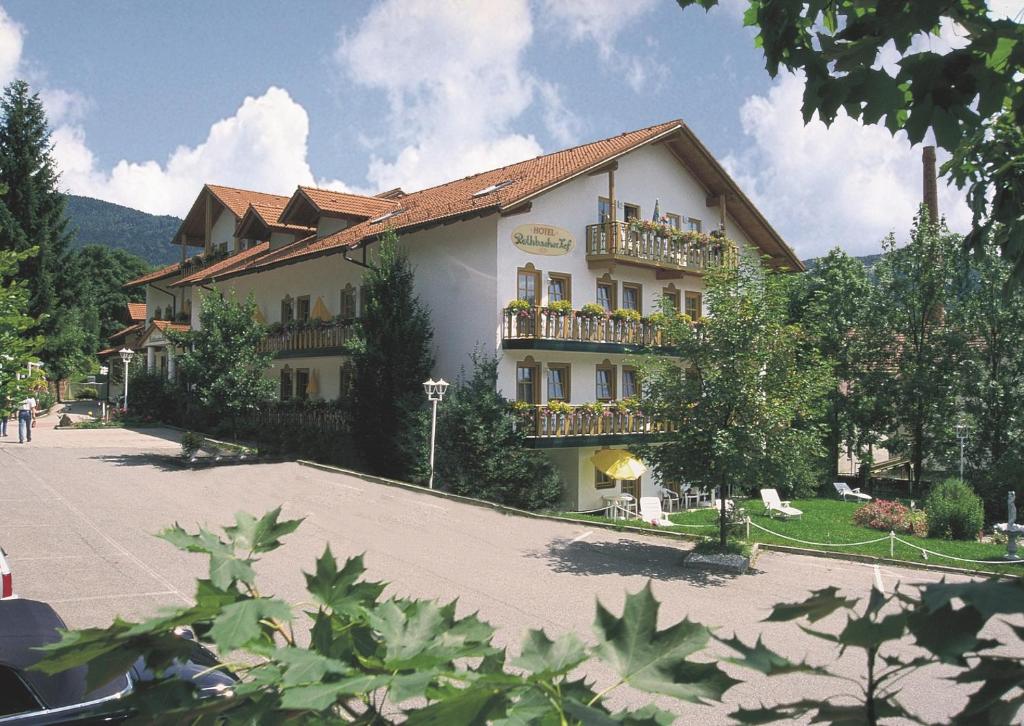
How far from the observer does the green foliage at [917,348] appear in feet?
105

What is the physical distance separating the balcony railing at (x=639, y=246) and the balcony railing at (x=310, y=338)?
851cm

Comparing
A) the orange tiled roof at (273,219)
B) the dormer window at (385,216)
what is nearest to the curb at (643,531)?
the dormer window at (385,216)

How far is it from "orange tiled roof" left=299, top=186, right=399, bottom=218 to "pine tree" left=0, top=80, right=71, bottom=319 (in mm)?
19830

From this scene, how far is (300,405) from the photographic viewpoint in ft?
93.1

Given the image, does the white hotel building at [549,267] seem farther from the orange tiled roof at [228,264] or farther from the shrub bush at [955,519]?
the shrub bush at [955,519]

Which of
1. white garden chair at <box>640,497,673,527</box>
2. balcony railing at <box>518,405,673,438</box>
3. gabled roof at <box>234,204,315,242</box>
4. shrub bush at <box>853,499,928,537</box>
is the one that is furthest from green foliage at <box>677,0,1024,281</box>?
gabled roof at <box>234,204,315,242</box>

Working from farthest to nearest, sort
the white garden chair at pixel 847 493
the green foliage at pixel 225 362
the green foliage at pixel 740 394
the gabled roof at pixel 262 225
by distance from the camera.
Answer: the gabled roof at pixel 262 225 → the white garden chair at pixel 847 493 → the green foliage at pixel 225 362 → the green foliage at pixel 740 394

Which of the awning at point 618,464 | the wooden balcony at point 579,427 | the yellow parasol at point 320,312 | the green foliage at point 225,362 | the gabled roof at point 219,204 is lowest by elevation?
the awning at point 618,464

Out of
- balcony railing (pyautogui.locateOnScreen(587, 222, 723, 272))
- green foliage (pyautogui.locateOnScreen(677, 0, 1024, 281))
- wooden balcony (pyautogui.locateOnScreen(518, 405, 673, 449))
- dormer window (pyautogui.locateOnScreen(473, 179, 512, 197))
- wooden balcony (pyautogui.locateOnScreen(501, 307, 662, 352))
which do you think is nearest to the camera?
green foliage (pyautogui.locateOnScreen(677, 0, 1024, 281))

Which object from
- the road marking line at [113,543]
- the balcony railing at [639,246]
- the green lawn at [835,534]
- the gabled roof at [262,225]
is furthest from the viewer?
the gabled roof at [262,225]

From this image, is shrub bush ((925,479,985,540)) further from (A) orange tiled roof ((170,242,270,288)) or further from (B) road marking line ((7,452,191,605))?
(A) orange tiled roof ((170,242,270,288))

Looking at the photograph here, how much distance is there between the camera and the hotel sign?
23.8 metres

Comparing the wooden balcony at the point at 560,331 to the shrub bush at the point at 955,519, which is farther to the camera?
the wooden balcony at the point at 560,331

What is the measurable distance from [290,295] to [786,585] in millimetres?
23889
